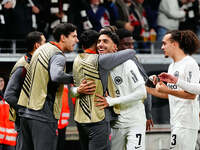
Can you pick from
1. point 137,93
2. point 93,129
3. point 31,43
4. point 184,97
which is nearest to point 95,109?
point 93,129

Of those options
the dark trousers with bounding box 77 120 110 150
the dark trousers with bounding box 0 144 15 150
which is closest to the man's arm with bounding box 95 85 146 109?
the dark trousers with bounding box 77 120 110 150

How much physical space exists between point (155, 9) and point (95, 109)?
6208 mm

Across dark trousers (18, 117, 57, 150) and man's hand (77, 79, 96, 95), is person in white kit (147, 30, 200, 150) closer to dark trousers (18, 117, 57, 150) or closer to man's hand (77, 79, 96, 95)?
man's hand (77, 79, 96, 95)

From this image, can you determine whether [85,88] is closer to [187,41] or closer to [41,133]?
[41,133]

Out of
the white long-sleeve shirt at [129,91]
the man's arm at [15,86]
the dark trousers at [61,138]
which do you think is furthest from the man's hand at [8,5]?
the white long-sleeve shirt at [129,91]

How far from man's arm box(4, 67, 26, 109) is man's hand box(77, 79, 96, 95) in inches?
36.6

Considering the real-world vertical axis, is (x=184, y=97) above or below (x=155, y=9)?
below

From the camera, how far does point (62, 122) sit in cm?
818

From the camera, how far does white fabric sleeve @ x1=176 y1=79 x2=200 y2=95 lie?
5419 mm

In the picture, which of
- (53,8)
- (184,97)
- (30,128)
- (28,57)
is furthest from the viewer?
(53,8)

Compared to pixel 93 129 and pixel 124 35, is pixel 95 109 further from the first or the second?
pixel 124 35

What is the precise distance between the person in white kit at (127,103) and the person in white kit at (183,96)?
0.29 meters

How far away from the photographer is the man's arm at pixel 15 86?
5.79 meters

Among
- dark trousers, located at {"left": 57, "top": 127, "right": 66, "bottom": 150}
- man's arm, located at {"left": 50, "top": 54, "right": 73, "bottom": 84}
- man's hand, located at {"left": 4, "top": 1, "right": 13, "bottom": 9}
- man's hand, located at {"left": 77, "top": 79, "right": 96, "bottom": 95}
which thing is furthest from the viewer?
man's hand, located at {"left": 4, "top": 1, "right": 13, "bottom": 9}
